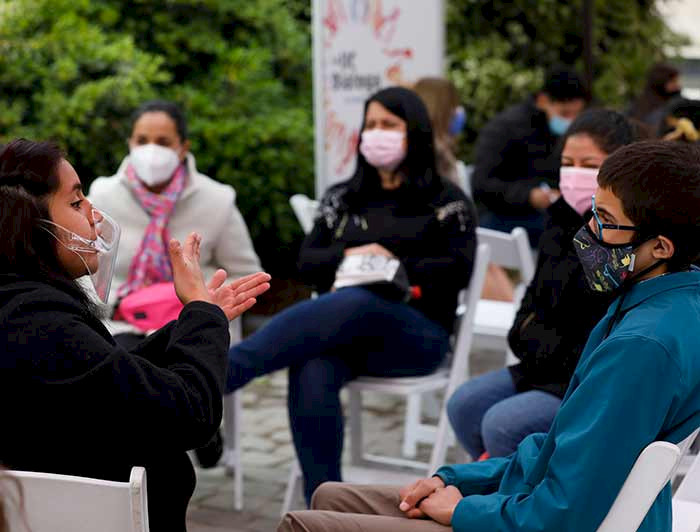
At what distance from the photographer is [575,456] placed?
2.40 m

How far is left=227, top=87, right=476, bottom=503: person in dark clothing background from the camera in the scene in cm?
452

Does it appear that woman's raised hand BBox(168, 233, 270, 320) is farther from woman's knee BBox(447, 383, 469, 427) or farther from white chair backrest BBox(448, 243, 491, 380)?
white chair backrest BBox(448, 243, 491, 380)

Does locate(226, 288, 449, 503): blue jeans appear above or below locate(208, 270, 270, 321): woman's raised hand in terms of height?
below

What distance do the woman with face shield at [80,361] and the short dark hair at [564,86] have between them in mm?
4552

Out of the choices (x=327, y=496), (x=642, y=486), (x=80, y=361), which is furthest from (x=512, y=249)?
(x=80, y=361)

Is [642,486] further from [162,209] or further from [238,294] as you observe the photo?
[162,209]

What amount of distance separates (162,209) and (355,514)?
260cm

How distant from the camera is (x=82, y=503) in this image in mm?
2129

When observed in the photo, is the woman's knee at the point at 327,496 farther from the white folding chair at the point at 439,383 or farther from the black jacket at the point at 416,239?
the black jacket at the point at 416,239

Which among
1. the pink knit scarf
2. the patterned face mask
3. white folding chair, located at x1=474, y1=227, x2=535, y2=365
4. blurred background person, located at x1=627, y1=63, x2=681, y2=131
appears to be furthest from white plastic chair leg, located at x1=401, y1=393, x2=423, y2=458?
blurred background person, located at x1=627, y1=63, x2=681, y2=131

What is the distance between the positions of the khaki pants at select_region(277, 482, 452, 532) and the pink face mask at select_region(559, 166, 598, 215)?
1396 mm

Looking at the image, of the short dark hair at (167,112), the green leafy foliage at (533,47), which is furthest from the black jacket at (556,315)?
the green leafy foliage at (533,47)

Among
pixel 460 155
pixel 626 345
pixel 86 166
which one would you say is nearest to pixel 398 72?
pixel 86 166

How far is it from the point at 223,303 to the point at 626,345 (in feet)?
3.10
